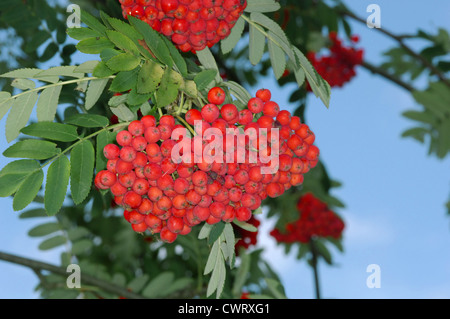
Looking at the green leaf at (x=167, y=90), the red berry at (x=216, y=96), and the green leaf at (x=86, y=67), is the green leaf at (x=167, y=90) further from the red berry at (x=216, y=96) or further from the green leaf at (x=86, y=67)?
the green leaf at (x=86, y=67)

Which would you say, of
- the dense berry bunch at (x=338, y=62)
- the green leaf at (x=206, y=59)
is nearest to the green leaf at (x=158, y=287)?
the green leaf at (x=206, y=59)

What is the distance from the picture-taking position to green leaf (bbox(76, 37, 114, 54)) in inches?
58.9

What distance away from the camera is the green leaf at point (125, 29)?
1.48m

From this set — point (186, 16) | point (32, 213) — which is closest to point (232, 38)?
point (186, 16)

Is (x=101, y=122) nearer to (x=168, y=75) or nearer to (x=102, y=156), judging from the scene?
(x=102, y=156)

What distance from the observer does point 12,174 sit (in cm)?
165

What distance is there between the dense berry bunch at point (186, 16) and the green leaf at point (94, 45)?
25cm

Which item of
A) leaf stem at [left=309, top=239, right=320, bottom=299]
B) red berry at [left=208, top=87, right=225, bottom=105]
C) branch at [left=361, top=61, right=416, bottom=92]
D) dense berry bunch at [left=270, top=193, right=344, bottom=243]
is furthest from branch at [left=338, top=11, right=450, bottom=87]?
red berry at [left=208, top=87, right=225, bottom=105]

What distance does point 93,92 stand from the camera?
176 centimetres

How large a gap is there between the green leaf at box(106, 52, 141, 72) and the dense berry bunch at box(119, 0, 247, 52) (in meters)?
0.28

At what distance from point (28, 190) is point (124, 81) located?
0.52 m

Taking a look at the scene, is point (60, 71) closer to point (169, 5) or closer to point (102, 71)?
point (102, 71)

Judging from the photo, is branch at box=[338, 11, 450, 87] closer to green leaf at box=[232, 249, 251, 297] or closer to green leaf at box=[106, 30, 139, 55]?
green leaf at box=[232, 249, 251, 297]
